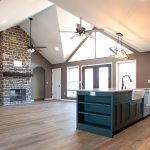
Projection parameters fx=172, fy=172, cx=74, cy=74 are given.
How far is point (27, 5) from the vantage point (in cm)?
618

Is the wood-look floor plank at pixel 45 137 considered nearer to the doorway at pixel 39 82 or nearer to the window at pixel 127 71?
the window at pixel 127 71

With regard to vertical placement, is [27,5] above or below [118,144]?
above

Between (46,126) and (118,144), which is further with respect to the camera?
(46,126)

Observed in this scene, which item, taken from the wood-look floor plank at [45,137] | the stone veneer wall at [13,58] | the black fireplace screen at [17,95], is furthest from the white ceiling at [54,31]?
the wood-look floor plank at [45,137]

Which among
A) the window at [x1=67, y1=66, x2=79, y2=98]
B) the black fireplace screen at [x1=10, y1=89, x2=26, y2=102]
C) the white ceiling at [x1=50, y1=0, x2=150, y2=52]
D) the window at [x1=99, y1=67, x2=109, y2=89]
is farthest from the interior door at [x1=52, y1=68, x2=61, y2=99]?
the white ceiling at [x1=50, y1=0, x2=150, y2=52]

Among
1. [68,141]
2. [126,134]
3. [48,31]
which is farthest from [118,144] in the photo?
[48,31]

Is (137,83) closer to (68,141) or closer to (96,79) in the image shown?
(96,79)

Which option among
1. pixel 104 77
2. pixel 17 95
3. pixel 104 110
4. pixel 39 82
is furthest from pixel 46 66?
pixel 104 110

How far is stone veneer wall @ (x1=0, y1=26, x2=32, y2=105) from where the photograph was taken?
9.26m

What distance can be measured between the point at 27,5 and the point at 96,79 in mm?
5358

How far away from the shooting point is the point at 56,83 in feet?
39.5

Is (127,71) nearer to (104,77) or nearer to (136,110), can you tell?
(104,77)

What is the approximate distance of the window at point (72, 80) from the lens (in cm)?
1093

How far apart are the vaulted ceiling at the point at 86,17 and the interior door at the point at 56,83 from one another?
229 centimetres
